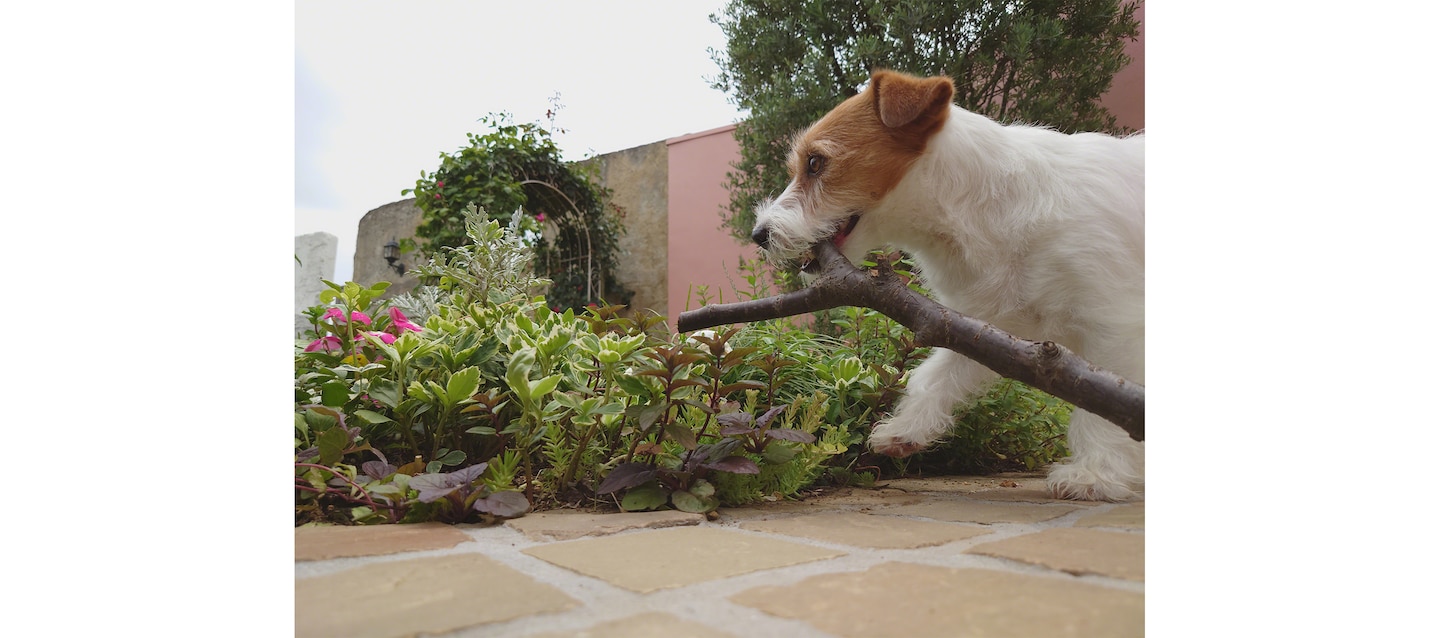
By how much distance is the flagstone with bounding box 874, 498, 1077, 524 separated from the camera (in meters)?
1.07

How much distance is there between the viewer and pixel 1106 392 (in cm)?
89

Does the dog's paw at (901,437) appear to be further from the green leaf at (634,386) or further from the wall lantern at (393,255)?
the wall lantern at (393,255)

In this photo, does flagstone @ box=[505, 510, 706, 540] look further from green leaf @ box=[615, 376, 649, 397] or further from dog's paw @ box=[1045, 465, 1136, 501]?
dog's paw @ box=[1045, 465, 1136, 501]

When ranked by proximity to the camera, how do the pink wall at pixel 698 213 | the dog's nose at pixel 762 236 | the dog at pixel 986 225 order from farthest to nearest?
1. the pink wall at pixel 698 213
2. the dog's nose at pixel 762 236
3. the dog at pixel 986 225

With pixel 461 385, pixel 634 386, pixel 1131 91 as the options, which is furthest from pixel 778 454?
pixel 1131 91

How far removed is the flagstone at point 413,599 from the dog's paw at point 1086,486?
1.05m

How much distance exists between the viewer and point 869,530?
38.6 inches

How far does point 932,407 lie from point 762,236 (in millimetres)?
526

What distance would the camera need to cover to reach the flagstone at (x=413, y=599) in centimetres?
54

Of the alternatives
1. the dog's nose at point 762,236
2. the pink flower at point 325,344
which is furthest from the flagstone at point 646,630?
the pink flower at point 325,344

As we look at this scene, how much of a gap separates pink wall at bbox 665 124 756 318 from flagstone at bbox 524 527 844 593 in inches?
45.8

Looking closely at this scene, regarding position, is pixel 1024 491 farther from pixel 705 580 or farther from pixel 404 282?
pixel 404 282

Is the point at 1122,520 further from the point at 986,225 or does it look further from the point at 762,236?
the point at 762,236
